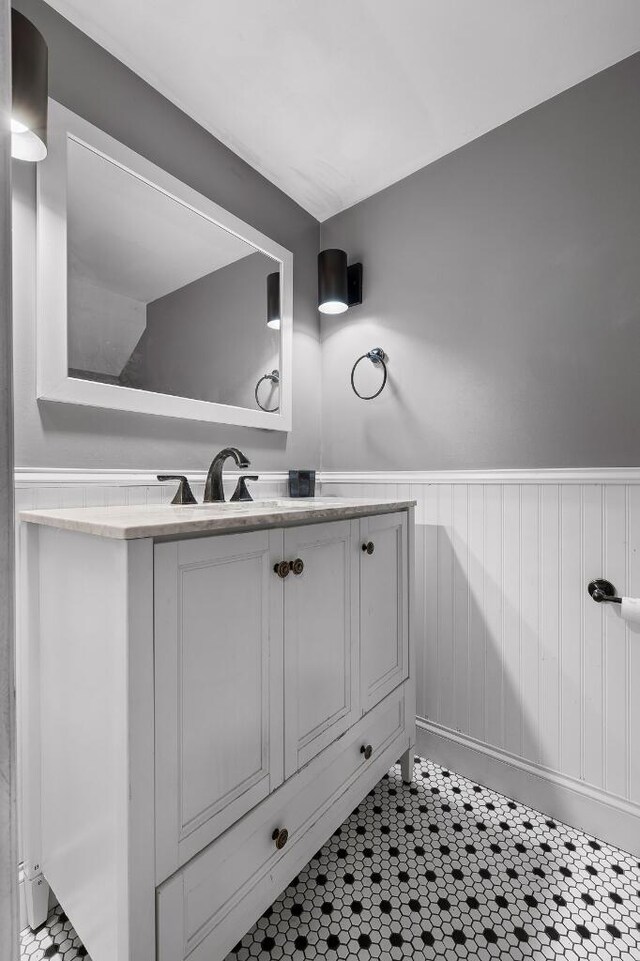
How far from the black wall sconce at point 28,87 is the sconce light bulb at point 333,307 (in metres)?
1.08

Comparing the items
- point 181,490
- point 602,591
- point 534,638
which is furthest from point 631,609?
point 181,490

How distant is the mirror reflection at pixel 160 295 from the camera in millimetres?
1207

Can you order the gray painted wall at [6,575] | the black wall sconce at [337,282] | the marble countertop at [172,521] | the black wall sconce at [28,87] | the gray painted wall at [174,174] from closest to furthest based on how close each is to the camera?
the gray painted wall at [6,575] < the marble countertop at [172,521] < the black wall sconce at [28,87] < the gray painted wall at [174,174] < the black wall sconce at [337,282]

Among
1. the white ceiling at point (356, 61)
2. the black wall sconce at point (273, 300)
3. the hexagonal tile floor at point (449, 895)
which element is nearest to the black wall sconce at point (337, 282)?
the black wall sconce at point (273, 300)

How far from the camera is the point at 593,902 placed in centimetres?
112

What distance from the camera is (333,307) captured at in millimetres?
1920

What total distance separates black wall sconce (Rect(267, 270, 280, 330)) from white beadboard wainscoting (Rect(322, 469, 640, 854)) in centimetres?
79

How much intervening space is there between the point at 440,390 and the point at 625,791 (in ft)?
4.45

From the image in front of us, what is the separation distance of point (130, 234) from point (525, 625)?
67.8 inches

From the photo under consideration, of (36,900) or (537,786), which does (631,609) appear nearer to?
(537,786)

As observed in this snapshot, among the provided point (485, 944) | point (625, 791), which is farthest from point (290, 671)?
point (625, 791)

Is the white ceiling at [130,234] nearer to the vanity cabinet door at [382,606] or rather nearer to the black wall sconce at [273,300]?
the black wall sconce at [273,300]

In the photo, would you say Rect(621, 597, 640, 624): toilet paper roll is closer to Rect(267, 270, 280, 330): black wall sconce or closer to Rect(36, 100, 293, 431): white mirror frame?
Rect(36, 100, 293, 431): white mirror frame

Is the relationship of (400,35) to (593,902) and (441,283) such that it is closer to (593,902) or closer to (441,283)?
(441,283)
